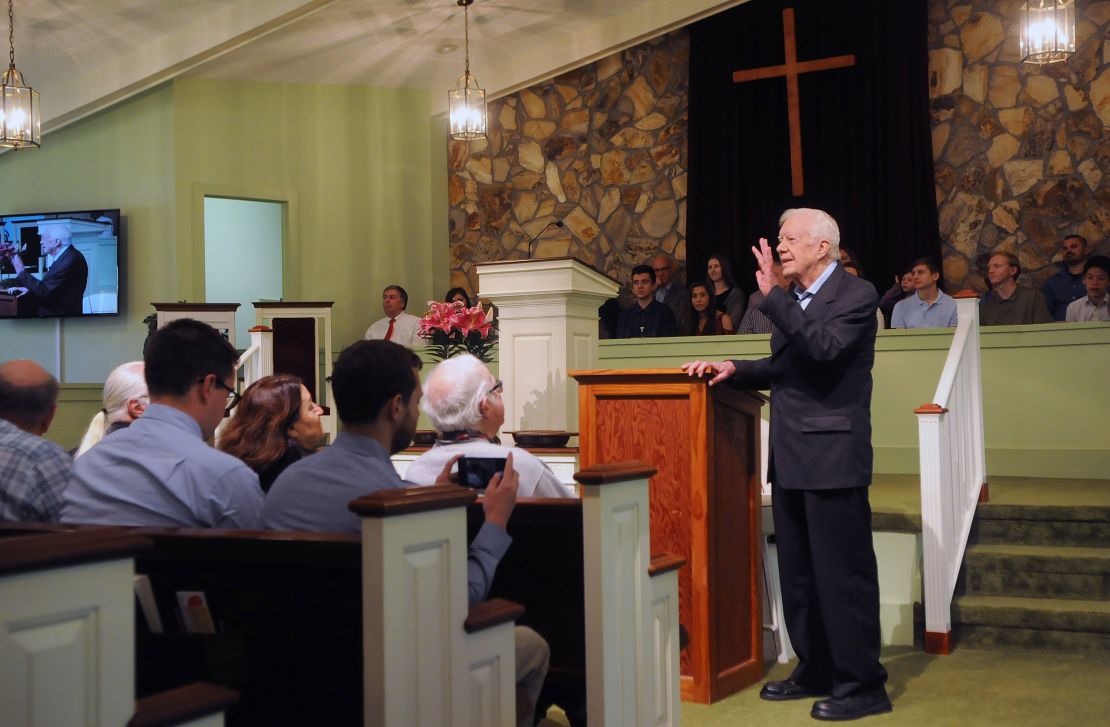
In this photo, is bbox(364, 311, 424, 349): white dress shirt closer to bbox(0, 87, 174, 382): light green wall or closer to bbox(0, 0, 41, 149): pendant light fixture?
bbox(0, 87, 174, 382): light green wall

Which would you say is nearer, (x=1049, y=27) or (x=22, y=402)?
(x=22, y=402)

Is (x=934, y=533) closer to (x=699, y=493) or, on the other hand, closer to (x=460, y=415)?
(x=699, y=493)

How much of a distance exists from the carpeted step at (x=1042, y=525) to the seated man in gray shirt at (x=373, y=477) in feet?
10.0

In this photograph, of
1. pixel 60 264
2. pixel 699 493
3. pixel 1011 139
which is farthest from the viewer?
pixel 60 264

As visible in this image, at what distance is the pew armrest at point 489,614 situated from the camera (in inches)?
80.6

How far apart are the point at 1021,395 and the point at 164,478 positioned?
5171mm

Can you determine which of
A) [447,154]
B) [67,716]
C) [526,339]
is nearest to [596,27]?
[447,154]

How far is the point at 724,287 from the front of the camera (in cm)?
872

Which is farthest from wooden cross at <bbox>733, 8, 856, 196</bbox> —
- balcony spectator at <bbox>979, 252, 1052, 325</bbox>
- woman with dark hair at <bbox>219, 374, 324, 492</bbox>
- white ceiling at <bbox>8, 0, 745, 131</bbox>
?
woman with dark hair at <bbox>219, 374, 324, 492</bbox>

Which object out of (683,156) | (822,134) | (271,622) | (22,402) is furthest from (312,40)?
(271,622)

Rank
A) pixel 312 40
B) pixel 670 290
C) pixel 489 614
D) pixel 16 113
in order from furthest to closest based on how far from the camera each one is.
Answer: pixel 670 290, pixel 312 40, pixel 16 113, pixel 489 614

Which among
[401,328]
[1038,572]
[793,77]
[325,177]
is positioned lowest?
[1038,572]

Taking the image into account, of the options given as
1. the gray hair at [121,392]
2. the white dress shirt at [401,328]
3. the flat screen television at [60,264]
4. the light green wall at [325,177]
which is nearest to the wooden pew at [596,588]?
the gray hair at [121,392]

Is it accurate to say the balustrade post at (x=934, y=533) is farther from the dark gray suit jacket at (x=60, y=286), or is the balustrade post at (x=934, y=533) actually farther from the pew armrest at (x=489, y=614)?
the dark gray suit jacket at (x=60, y=286)
